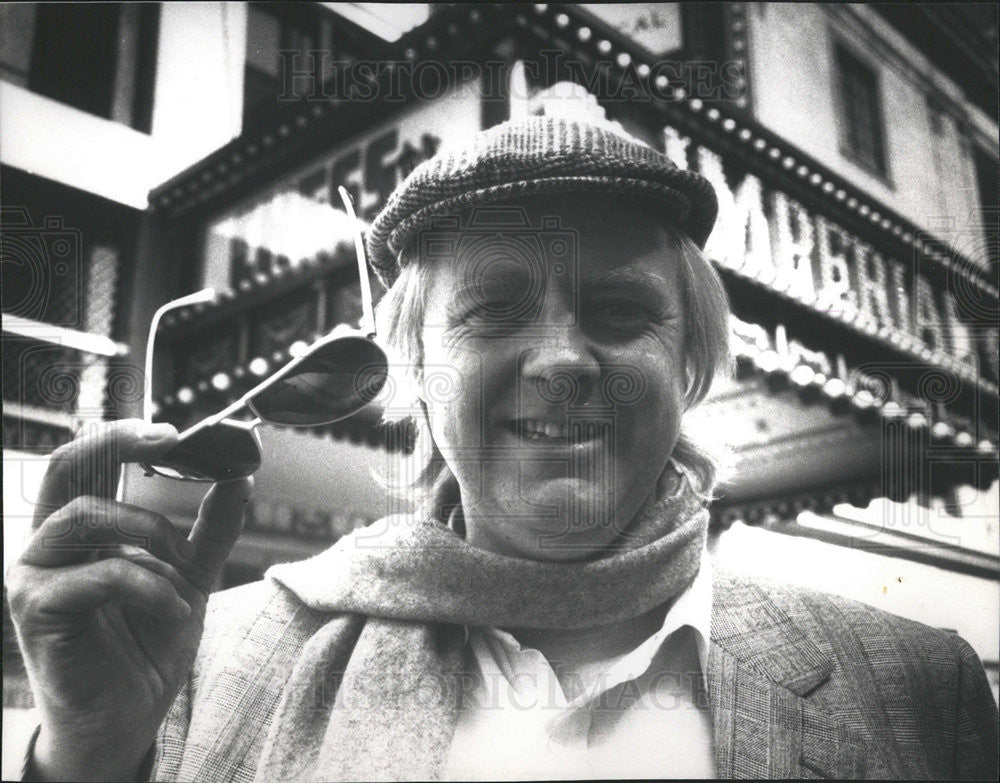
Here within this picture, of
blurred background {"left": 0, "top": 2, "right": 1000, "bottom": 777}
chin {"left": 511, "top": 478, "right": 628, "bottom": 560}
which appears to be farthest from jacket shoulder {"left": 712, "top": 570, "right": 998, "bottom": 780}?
chin {"left": 511, "top": 478, "right": 628, "bottom": 560}

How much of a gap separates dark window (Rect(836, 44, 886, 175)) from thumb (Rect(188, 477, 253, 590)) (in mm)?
2010

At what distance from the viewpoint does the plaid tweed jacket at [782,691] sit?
1707 mm

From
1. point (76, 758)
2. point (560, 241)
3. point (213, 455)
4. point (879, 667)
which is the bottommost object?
point (76, 758)

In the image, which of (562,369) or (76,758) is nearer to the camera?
(76,758)

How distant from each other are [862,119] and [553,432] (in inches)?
62.9

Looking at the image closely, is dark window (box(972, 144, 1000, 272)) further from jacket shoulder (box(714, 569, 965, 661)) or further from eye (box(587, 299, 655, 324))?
eye (box(587, 299, 655, 324))

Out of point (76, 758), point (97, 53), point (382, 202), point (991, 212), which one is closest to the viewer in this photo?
point (76, 758)

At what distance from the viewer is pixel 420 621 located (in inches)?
69.6

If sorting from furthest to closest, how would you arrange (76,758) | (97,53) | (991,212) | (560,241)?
(991,212) → (97,53) → (560,241) → (76,758)

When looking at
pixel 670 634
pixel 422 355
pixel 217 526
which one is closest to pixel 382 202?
pixel 422 355

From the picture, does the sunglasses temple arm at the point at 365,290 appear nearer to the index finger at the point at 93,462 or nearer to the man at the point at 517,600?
the man at the point at 517,600

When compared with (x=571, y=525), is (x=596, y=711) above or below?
below

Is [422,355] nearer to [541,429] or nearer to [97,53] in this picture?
[541,429]

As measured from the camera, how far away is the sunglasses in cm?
177
